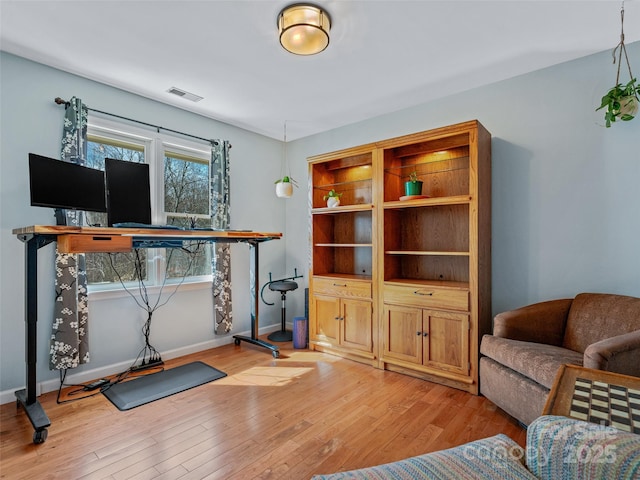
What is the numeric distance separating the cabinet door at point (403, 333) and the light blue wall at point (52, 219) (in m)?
1.86

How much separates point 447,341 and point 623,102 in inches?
80.8

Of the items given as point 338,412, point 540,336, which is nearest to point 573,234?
point 540,336

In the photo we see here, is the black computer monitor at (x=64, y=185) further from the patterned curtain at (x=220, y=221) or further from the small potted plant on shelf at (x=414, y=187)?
the small potted plant on shelf at (x=414, y=187)

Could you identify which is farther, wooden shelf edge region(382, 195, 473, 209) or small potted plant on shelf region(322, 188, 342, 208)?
small potted plant on shelf region(322, 188, 342, 208)

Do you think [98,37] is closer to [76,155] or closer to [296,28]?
[76,155]

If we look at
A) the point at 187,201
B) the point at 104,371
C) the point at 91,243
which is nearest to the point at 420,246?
the point at 187,201

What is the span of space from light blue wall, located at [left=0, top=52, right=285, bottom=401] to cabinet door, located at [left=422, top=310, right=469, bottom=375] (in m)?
2.25

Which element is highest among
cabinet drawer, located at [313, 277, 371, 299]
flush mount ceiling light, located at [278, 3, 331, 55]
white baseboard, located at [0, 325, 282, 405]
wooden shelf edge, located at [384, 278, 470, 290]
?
flush mount ceiling light, located at [278, 3, 331, 55]

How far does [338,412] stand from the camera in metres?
2.28

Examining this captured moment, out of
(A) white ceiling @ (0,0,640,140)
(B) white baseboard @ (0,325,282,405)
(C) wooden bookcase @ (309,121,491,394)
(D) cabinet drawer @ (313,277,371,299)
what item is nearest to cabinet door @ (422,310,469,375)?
(C) wooden bookcase @ (309,121,491,394)

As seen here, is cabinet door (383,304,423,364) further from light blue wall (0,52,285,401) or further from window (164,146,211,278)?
window (164,146,211,278)

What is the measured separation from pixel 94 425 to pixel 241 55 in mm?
2778

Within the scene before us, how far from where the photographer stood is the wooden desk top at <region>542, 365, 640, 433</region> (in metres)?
0.84

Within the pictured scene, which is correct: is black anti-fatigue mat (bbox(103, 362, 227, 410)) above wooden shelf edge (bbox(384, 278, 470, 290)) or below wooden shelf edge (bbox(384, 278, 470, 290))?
below
